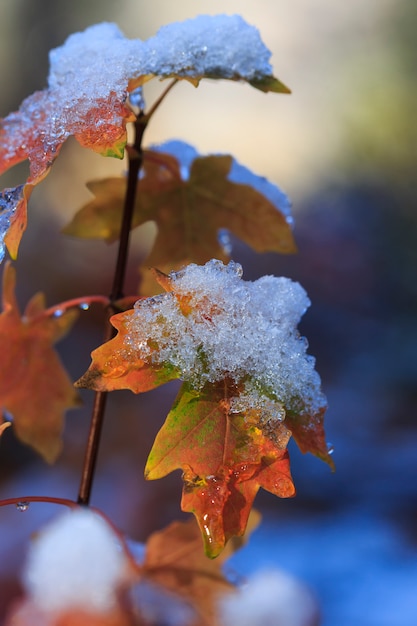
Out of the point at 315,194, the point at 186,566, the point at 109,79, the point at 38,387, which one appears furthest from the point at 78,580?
the point at 315,194

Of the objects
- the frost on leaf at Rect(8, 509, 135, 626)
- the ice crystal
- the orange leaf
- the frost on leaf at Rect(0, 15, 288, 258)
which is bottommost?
the frost on leaf at Rect(8, 509, 135, 626)

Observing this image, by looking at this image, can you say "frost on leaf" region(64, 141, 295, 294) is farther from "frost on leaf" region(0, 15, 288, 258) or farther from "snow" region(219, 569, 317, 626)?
"snow" region(219, 569, 317, 626)

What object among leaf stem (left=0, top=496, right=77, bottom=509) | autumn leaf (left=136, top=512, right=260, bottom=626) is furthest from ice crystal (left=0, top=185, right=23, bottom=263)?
autumn leaf (left=136, top=512, right=260, bottom=626)

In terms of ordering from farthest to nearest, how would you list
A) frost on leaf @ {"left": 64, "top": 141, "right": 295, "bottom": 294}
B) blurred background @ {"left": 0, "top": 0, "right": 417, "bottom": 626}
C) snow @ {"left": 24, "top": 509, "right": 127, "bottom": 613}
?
blurred background @ {"left": 0, "top": 0, "right": 417, "bottom": 626} < snow @ {"left": 24, "top": 509, "right": 127, "bottom": 613} < frost on leaf @ {"left": 64, "top": 141, "right": 295, "bottom": 294}

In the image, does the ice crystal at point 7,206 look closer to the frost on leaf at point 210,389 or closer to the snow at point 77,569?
the frost on leaf at point 210,389

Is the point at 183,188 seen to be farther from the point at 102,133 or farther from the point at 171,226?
the point at 102,133

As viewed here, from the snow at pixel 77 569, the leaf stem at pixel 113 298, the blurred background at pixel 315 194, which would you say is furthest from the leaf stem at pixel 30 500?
the blurred background at pixel 315 194
